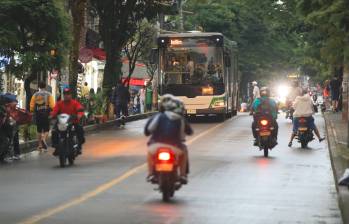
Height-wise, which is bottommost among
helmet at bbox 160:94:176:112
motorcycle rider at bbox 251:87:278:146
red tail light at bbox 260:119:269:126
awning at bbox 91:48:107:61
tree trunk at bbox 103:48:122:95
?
red tail light at bbox 260:119:269:126

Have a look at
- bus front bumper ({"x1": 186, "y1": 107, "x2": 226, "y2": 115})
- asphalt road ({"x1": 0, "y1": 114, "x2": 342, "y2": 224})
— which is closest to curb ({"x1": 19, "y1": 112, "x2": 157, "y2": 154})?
asphalt road ({"x1": 0, "y1": 114, "x2": 342, "y2": 224})

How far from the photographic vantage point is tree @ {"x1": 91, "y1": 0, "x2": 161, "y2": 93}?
112 feet

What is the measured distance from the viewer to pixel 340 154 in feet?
58.3

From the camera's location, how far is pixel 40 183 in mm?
14133

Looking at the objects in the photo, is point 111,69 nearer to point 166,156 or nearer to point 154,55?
point 154,55

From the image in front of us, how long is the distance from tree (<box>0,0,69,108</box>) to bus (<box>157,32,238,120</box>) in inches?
333

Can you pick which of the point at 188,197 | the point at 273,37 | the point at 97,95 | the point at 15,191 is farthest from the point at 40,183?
the point at 273,37

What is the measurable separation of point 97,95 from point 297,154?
13536 millimetres

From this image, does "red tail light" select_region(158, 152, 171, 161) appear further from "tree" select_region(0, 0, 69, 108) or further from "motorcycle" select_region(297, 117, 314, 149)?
"tree" select_region(0, 0, 69, 108)

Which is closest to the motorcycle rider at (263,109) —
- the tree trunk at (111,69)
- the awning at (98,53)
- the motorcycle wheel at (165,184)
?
the motorcycle wheel at (165,184)

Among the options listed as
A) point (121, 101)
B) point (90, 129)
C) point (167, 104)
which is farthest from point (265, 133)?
point (121, 101)

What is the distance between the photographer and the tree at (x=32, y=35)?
23.2m

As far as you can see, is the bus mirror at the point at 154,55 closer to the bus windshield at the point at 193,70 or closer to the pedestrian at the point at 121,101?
the bus windshield at the point at 193,70

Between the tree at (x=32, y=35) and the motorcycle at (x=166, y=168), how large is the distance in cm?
1228
